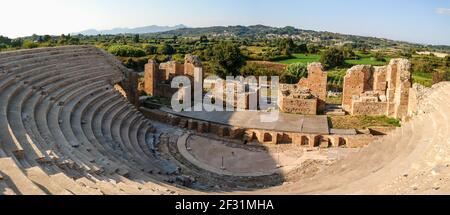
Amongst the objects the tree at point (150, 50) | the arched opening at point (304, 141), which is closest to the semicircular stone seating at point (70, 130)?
the arched opening at point (304, 141)

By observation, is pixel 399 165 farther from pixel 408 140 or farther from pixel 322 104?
pixel 322 104

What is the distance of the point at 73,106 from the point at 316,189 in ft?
29.7

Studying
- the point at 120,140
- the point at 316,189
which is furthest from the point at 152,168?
the point at 316,189

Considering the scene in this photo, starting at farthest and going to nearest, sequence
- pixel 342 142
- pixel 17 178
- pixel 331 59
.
→ pixel 331 59 < pixel 342 142 < pixel 17 178

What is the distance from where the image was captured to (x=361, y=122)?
1911cm

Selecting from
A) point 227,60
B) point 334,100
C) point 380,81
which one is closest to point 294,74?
point 227,60

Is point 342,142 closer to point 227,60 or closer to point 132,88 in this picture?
point 132,88

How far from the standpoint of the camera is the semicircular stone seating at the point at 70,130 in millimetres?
7660

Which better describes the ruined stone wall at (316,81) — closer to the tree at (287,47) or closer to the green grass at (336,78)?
the green grass at (336,78)

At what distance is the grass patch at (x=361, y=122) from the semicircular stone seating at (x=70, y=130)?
849 cm

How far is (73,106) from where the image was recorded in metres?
14.6

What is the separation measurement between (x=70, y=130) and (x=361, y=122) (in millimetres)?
12799

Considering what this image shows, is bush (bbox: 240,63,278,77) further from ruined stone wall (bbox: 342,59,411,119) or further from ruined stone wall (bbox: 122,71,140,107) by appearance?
ruined stone wall (bbox: 122,71,140,107)

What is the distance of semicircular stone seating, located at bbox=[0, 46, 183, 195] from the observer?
7.66 m
